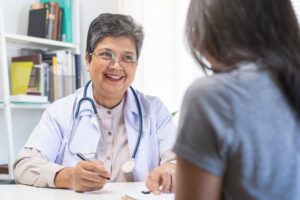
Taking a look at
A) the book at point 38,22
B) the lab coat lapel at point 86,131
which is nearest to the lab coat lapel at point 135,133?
the lab coat lapel at point 86,131

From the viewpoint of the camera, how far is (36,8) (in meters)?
2.52

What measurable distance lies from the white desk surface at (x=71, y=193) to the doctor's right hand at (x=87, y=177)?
0.9 inches

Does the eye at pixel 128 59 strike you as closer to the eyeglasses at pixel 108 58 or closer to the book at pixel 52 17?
the eyeglasses at pixel 108 58

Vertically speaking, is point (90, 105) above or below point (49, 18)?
below

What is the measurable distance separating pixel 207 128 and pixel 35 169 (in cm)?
97

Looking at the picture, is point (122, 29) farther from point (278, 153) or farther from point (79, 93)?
point (278, 153)

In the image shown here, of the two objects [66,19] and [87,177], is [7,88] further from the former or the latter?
[87,177]

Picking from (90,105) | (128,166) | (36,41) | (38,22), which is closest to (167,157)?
(128,166)

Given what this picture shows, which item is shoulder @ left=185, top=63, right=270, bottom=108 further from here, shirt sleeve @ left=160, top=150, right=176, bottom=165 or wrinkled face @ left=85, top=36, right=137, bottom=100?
wrinkled face @ left=85, top=36, right=137, bottom=100

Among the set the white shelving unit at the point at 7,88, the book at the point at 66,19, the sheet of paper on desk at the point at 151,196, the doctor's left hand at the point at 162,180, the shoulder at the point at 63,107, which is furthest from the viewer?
the book at the point at 66,19

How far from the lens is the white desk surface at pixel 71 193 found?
111 centimetres

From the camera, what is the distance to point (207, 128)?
20.0 inches

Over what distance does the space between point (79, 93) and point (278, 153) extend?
1.29m

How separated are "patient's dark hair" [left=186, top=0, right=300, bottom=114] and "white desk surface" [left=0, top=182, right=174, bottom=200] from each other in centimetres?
64
